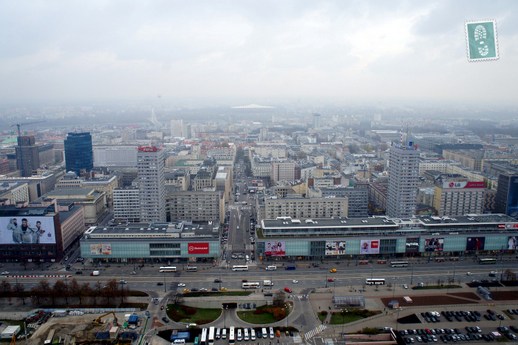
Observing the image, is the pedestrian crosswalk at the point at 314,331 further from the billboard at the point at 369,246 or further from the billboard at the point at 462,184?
the billboard at the point at 462,184

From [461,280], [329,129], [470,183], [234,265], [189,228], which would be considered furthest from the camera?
[329,129]

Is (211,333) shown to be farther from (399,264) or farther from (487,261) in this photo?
(487,261)

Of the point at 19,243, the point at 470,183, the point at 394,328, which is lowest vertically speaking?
the point at 394,328

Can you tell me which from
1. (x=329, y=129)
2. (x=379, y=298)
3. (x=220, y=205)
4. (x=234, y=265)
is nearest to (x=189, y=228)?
(x=234, y=265)

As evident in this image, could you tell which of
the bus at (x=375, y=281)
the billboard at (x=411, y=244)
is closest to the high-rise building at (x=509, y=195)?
the billboard at (x=411, y=244)

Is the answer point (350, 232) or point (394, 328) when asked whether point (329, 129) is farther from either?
point (394, 328)

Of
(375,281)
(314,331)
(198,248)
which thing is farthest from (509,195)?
(198,248)
